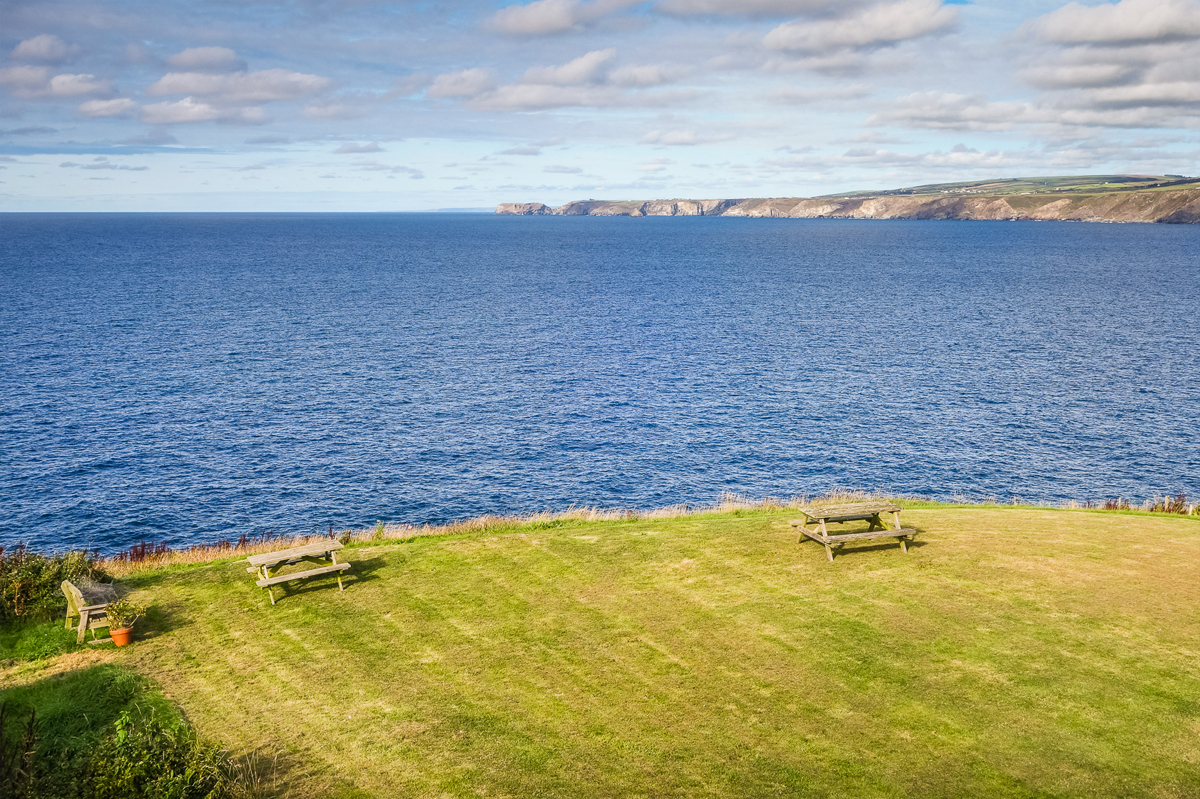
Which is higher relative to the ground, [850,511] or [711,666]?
[850,511]

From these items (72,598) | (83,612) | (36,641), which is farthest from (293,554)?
(36,641)

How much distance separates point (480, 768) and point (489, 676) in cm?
295

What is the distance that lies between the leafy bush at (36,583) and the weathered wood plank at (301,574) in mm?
4389

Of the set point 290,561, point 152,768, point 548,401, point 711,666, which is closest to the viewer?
point 152,768

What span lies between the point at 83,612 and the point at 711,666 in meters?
13.2

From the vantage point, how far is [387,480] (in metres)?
44.1

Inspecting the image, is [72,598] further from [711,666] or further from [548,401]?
[548,401]

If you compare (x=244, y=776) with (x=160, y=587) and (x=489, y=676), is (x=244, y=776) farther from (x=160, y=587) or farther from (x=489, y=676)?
(x=160, y=587)

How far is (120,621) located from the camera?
1711 cm

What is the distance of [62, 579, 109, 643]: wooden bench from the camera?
17.2m

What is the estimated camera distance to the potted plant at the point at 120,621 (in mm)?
16938

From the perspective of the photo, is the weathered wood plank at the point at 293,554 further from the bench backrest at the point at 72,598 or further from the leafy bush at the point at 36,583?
the leafy bush at the point at 36,583

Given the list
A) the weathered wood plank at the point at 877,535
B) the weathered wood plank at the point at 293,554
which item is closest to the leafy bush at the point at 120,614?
the weathered wood plank at the point at 293,554

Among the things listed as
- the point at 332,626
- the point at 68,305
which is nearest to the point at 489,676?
the point at 332,626
